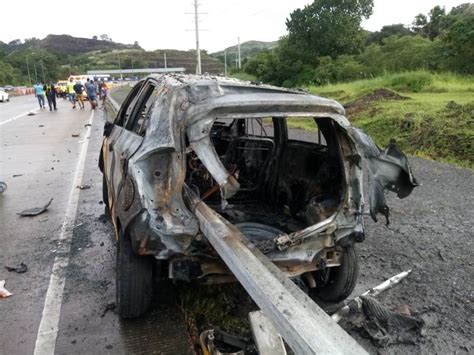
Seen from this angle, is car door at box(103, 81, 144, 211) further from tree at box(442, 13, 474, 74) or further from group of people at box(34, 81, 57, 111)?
group of people at box(34, 81, 57, 111)

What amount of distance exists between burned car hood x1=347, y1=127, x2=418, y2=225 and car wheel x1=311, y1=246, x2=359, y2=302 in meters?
0.45

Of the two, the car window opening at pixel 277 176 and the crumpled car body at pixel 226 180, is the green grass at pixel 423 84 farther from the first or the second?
the crumpled car body at pixel 226 180

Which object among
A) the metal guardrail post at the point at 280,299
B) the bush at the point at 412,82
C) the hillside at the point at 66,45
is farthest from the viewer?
the hillside at the point at 66,45

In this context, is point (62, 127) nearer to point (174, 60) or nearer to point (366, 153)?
point (366, 153)

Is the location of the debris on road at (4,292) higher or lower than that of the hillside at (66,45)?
lower

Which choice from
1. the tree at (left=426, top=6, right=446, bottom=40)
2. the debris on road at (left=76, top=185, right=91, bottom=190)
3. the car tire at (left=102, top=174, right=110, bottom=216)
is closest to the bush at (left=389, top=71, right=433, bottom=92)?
the debris on road at (left=76, top=185, right=91, bottom=190)

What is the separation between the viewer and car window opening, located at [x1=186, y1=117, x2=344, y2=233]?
3.94 m

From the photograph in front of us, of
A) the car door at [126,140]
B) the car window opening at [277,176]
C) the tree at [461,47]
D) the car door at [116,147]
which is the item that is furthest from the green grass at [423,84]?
the car door at [126,140]

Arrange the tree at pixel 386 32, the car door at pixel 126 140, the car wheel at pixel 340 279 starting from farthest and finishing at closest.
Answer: the tree at pixel 386 32, the car wheel at pixel 340 279, the car door at pixel 126 140

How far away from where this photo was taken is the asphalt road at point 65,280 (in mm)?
3439

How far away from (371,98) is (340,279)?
14740 mm

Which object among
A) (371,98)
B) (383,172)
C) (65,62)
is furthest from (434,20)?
(65,62)

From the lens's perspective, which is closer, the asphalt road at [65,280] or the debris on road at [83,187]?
the asphalt road at [65,280]

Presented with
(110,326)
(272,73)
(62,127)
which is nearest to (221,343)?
(110,326)
